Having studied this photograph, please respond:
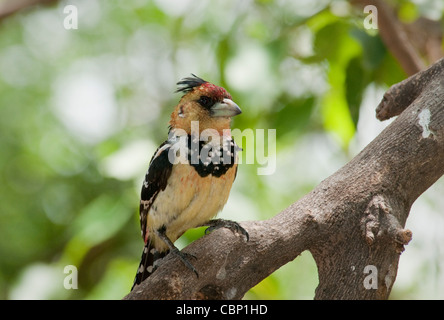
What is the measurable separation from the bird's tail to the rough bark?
49 cm

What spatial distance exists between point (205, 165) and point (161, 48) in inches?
110

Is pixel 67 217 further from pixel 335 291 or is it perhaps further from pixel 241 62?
pixel 335 291

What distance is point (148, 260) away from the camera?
2824mm

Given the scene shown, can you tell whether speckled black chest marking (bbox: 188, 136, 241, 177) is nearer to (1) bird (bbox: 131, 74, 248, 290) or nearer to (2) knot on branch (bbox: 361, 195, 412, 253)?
(1) bird (bbox: 131, 74, 248, 290)

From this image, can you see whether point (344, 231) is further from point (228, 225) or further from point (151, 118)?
point (151, 118)

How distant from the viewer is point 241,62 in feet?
9.73

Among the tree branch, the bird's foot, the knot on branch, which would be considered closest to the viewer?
the knot on branch

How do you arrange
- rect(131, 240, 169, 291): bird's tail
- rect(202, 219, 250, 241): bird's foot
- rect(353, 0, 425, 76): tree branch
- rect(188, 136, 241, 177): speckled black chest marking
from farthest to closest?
rect(353, 0, 425, 76): tree branch < rect(131, 240, 169, 291): bird's tail < rect(188, 136, 241, 177): speckled black chest marking < rect(202, 219, 250, 241): bird's foot

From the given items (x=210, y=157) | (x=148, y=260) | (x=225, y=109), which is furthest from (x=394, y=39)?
(x=148, y=260)

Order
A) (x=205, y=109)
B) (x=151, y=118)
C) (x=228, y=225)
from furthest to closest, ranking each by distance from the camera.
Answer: (x=151, y=118)
(x=205, y=109)
(x=228, y=225)

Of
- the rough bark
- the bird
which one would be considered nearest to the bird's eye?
the bird

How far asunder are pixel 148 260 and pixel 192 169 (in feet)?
1.81

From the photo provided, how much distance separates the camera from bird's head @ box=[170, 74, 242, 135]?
2676mm
